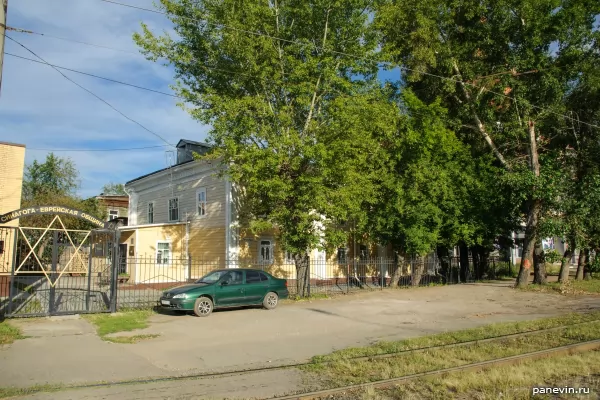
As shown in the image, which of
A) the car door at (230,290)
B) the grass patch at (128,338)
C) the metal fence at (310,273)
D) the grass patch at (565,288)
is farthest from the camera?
the metal fence at (310,273)

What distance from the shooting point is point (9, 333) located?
429 inches

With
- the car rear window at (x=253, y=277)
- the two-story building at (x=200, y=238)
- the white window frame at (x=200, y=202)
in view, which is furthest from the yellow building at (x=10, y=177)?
the car rear window at (x=253, y=277)

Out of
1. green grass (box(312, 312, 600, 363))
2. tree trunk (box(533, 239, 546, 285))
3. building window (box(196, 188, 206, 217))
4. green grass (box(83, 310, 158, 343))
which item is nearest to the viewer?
green grass (box(312, 312, 600, 363))

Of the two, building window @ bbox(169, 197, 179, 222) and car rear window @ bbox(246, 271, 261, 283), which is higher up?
building window @ bbox(169, 197, 179, 222)

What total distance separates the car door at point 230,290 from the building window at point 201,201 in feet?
36.1

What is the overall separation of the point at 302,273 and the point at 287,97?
24.0 ft

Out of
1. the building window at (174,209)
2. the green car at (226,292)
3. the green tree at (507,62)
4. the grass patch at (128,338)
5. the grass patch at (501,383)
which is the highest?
the green tree at (507,62)

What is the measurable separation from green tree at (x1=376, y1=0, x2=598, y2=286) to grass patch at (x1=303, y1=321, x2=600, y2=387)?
12690mm

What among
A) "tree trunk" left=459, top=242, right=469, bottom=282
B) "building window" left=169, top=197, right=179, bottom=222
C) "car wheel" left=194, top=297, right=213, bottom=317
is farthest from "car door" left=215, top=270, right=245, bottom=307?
"tree trunk" left=459, top=242, right=469, bottom=282

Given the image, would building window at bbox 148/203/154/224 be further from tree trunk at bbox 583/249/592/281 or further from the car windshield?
tree trunk at bbox 583/249/592/281

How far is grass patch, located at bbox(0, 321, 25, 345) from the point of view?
1019 cm

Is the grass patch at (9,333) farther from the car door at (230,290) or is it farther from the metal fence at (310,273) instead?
the metal fence at (310,273)

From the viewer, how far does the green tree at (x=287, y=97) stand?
1766 centimetres

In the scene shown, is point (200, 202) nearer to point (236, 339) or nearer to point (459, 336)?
point (236, 339)
